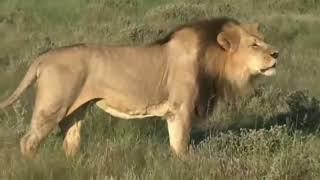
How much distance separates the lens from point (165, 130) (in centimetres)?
968

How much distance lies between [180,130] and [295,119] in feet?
11.9

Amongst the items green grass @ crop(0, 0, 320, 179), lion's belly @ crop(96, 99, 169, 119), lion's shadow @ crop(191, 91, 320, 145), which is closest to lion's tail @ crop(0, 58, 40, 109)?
green grass @ crop(0, 0, 320, 179)

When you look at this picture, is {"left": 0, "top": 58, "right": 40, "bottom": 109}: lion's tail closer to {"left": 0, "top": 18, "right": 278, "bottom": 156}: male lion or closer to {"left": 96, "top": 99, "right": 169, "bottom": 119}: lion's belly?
{"left": 0, "top": 18, "right": 278, "bottom": 156}: male lion

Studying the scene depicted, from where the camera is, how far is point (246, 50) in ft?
26.5

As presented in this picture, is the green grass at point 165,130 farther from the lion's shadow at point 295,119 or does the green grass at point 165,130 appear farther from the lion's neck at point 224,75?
the lion's neck at point 224,75

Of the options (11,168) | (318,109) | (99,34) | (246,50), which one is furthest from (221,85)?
(99,34)

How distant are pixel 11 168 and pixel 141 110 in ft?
5.89

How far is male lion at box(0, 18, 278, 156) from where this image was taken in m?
7.32

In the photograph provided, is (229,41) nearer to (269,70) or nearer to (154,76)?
Result: (269,70)

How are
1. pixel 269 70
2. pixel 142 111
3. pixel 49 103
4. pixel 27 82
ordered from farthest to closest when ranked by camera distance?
pixel 269 70, pixel 142 111, pixel 27 82, pixel 49 103

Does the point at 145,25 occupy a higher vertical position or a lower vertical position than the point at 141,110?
lower

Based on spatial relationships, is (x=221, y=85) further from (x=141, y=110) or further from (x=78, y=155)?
(x=78, y=155)

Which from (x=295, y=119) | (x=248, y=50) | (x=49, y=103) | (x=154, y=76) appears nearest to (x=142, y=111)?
(x=154, y=76)

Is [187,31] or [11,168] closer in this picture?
[11,168]
